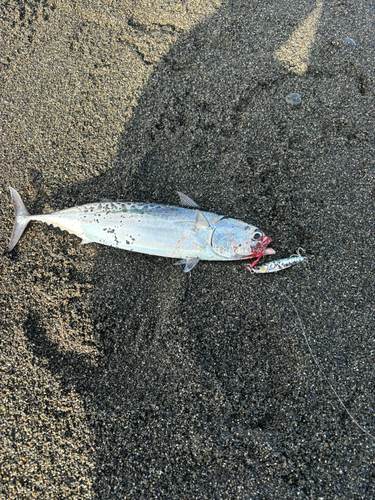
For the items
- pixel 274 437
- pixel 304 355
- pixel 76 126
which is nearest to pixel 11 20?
pixel 76 126

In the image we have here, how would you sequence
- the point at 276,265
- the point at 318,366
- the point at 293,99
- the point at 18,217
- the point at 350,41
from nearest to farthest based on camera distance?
the point at 318,366 < the point at 276,265 < the point at 18,217 < the point at 293,99 < the point at 350,41

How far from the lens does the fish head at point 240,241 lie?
2859 millimetres

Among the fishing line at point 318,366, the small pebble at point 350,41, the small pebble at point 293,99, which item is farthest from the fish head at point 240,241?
the small pebble at point 350,41

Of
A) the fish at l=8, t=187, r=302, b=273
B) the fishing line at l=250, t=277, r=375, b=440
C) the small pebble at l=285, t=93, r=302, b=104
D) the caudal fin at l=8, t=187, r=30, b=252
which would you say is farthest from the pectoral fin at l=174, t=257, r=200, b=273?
the small pebble at l=285, t=93, r=302, b=104

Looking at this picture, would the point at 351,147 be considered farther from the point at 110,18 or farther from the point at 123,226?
the point at 110,18

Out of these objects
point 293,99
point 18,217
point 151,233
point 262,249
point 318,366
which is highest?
point 293,99

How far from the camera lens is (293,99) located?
3406 millimetres

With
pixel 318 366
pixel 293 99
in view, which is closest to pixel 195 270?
pixel 318 366

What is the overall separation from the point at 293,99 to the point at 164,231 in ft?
6.08

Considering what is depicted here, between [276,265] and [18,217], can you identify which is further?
[18,217]

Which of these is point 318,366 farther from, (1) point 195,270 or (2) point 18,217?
(2) point 18,217

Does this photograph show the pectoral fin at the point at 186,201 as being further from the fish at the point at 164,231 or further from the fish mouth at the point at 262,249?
the fish mouth at the point at 262,249

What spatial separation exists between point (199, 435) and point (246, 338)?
2.44ft

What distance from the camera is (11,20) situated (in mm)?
3688
